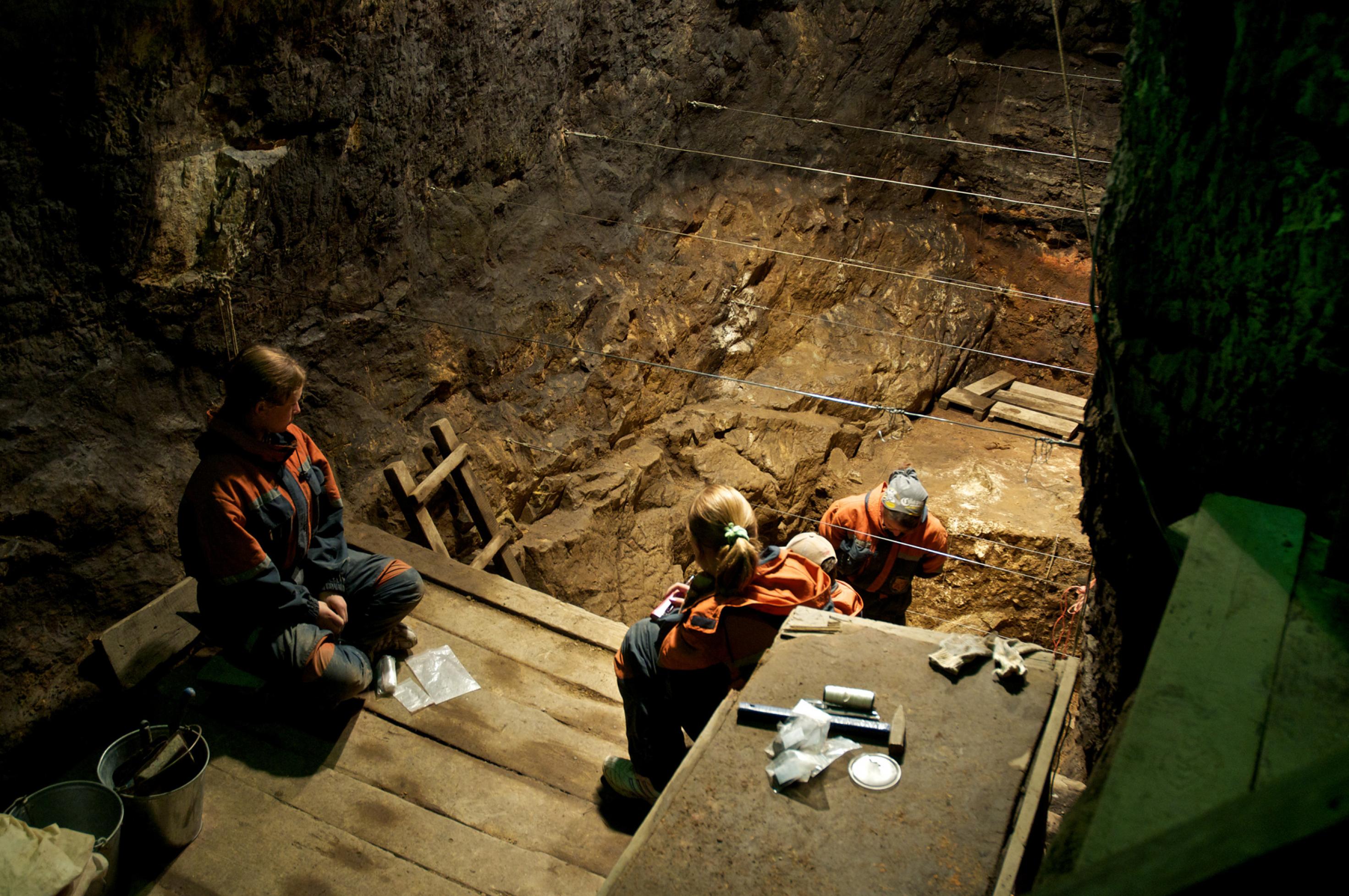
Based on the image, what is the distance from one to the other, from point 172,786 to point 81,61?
2.82m

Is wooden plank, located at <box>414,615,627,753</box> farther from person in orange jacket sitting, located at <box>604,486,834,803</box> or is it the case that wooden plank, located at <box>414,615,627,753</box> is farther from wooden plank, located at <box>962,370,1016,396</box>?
wooden plank, located at <box>962,370,1016,396</box>

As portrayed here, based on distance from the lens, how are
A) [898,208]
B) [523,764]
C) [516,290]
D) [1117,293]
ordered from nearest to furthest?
[1117,293], [523,764], [516,290], [898,208]

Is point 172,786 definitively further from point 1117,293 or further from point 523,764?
point 1117,293

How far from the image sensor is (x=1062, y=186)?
830 cm

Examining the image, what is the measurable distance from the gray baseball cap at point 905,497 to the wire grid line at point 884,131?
373 cm

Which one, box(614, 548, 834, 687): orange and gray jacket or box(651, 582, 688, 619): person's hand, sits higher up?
box(614, 548, 834, 687): orange and gray jacket

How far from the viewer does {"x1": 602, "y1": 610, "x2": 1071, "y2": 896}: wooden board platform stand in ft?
6.61

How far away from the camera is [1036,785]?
2.21 meters

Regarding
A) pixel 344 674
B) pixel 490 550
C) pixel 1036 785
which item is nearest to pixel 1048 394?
pixel 490 550

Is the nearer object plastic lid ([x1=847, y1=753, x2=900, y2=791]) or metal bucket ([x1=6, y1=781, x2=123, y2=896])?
plastic lid ([x1=847, y1=753, x2=900, y2=791])

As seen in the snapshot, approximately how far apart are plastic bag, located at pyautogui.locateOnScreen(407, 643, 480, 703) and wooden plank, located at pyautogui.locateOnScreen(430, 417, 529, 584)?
114 centimetres

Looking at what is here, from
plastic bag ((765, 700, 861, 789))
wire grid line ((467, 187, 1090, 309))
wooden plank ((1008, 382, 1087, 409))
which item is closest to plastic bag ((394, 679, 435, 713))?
plastic bag ((765, 700, 861, 789))

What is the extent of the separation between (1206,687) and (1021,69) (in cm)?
845

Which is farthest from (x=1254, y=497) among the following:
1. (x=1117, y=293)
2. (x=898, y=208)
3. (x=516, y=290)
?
(x=898, y=208)
